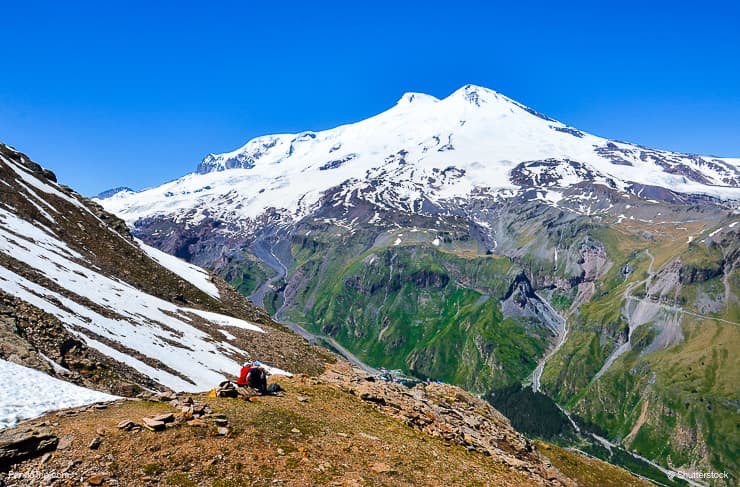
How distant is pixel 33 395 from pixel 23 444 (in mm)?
6786

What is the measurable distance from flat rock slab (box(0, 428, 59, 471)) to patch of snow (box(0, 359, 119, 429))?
2618mm

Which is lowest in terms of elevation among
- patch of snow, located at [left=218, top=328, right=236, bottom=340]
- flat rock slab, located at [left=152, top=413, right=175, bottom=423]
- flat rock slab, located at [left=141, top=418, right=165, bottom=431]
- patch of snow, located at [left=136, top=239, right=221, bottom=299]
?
patch of snow, located at [left=218, top=328, right=236, bottom=340]

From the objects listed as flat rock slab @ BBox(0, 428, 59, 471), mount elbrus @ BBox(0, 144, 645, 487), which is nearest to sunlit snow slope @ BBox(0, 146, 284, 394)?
mount elbrus @ BBox(0, 144, 645, 487)

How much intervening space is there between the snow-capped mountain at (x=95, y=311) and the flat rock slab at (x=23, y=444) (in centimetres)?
307

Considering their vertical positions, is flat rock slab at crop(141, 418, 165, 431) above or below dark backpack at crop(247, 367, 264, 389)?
below

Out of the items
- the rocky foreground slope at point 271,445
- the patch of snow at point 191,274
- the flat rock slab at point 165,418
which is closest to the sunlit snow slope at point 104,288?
the patch of snow at point 191,274

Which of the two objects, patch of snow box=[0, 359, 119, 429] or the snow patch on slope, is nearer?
patch of snow box=[0, 359, 119, 429]

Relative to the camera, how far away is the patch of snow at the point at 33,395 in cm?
2431

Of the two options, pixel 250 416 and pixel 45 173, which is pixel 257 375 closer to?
pixel 250 416

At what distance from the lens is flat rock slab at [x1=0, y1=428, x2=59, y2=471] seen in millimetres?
19969

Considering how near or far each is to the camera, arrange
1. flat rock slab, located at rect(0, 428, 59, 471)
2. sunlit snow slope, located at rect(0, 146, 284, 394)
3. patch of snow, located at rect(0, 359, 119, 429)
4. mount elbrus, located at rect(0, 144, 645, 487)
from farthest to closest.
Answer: sunlit snow slope, located at rect(0, 146, 284, 394) → patch of snow, located at rect(0, 359, 119, 429) → mount elbrus, located at rect(0, 144, 645, 487) → flat rock slab, located at rect(0, 428, 59, 471)

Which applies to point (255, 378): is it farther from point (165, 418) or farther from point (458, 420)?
point (458, 420)

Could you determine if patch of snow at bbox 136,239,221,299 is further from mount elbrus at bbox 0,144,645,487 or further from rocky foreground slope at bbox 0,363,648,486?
rocky foreground slope at bbox 0,363,648,486

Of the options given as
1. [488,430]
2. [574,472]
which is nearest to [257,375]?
[488,430]
